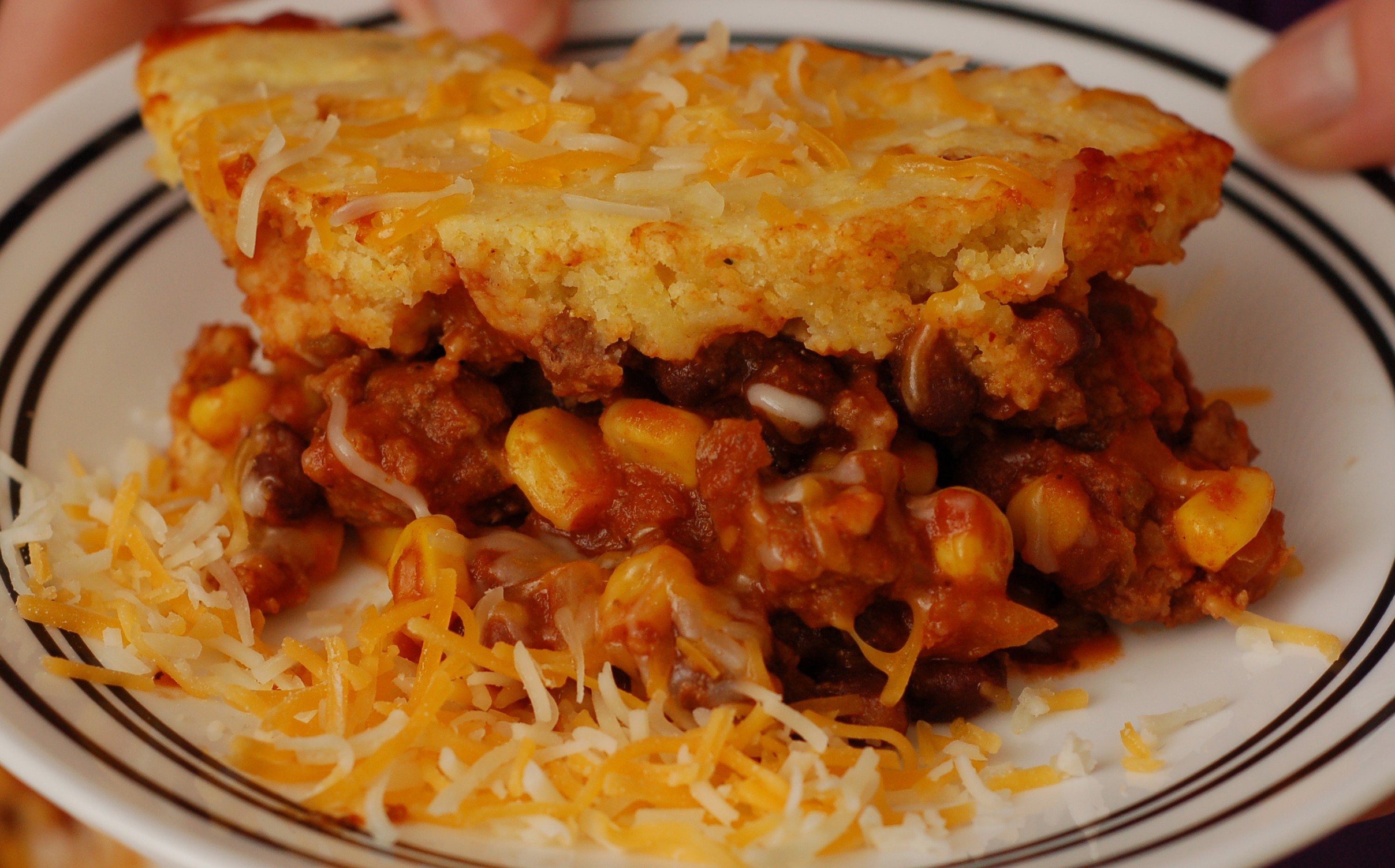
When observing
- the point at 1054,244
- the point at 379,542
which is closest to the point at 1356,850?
the point at 1054,244

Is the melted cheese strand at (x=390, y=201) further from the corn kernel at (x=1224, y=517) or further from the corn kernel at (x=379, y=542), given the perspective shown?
the corn kernel at (x=1224, y=517)

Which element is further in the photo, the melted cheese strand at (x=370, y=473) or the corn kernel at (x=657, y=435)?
the melted cheese strand at (x=370, y=473)

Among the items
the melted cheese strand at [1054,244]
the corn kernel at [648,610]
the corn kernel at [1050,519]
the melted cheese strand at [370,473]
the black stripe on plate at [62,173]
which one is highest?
the black stripe on plate at [62,173]

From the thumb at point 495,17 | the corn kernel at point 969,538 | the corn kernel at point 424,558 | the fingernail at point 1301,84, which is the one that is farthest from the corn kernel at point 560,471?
the fingernail at point 1301,84

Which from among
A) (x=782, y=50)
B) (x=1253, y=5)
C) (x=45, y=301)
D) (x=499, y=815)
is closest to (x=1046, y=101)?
(x=782, y=50)

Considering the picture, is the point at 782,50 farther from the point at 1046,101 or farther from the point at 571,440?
the point at 571,440

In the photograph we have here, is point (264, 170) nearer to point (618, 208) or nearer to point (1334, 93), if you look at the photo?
point (618, 208)
